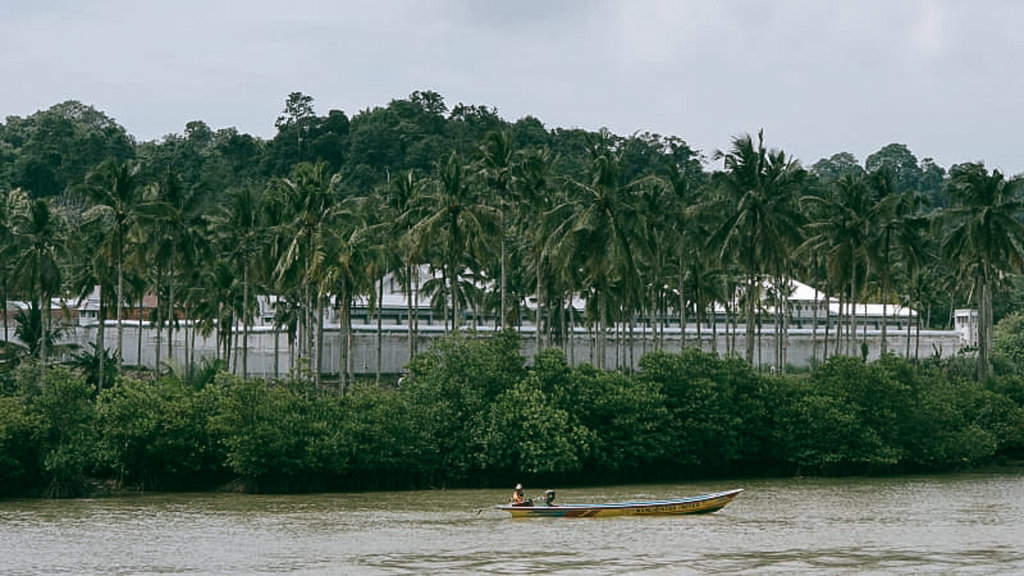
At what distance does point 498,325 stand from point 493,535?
57215 millimetres

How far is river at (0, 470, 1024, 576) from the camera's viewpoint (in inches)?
1601

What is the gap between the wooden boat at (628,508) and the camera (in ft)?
166

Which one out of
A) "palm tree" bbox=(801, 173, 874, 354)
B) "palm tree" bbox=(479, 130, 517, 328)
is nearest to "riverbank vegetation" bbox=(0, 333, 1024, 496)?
"palm tree" bbox=(479, 130, 517, 328)

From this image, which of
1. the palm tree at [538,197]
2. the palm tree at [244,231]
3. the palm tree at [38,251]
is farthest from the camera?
the palm tree at [244,231]

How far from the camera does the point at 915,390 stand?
7162 centimetres

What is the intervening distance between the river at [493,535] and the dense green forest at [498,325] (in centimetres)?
219

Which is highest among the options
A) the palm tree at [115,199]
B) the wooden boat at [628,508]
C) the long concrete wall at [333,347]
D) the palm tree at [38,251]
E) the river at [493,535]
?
the palm tree at [115,199]

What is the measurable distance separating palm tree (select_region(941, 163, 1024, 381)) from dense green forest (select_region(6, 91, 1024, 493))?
17 cm

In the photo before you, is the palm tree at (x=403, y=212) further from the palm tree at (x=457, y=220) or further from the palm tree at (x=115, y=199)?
the palm tree at (x=115, y=199)

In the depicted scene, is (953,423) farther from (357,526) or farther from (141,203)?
(141,203)

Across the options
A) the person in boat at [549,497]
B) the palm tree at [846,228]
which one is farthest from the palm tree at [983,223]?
the person in boat at [549,497]

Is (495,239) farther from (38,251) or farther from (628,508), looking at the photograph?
(628,508)

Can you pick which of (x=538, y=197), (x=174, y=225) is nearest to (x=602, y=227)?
(x=538, y=197)

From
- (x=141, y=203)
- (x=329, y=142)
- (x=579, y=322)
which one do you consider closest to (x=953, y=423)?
(x=141, y=203)
